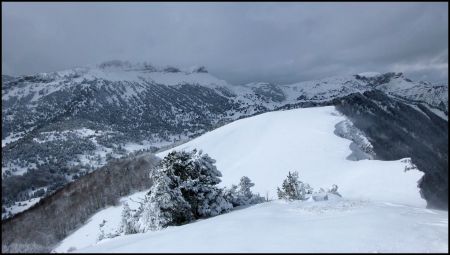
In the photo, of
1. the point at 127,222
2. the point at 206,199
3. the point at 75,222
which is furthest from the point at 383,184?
the point at 75,222

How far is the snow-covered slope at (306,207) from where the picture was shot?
18969 millimetres

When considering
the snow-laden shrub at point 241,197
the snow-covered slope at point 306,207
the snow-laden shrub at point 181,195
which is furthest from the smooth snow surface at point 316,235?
the snow-laden shrub at point 241,197

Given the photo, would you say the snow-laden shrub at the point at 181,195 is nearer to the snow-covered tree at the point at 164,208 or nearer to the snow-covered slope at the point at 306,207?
the snow-covered tree at the point at 164,208

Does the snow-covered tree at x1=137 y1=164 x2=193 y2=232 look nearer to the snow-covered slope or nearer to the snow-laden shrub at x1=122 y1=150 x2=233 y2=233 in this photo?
the snow-laden shrub at x1=122 y1=150 x2=233 y2=233

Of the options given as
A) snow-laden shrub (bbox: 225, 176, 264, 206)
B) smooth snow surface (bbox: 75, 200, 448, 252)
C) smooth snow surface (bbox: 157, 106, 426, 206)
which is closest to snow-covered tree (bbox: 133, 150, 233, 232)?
snow-laden shrub (bbox: 225, 176, 264, 206)

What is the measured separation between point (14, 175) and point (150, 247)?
8.96 meters

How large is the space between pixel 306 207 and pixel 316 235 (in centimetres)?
1057

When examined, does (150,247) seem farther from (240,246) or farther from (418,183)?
(418,183)

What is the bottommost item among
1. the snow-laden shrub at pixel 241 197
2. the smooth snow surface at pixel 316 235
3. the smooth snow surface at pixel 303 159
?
the smooth snow surface at pixel 316 235

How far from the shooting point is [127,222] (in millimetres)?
44250

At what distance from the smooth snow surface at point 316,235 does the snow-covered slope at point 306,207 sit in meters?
0.04

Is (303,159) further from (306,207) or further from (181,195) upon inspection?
(306,207)

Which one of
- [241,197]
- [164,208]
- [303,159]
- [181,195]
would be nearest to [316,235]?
[181,195]

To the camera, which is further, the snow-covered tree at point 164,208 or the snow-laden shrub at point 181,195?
the snow-laden shrub at point 181,195
